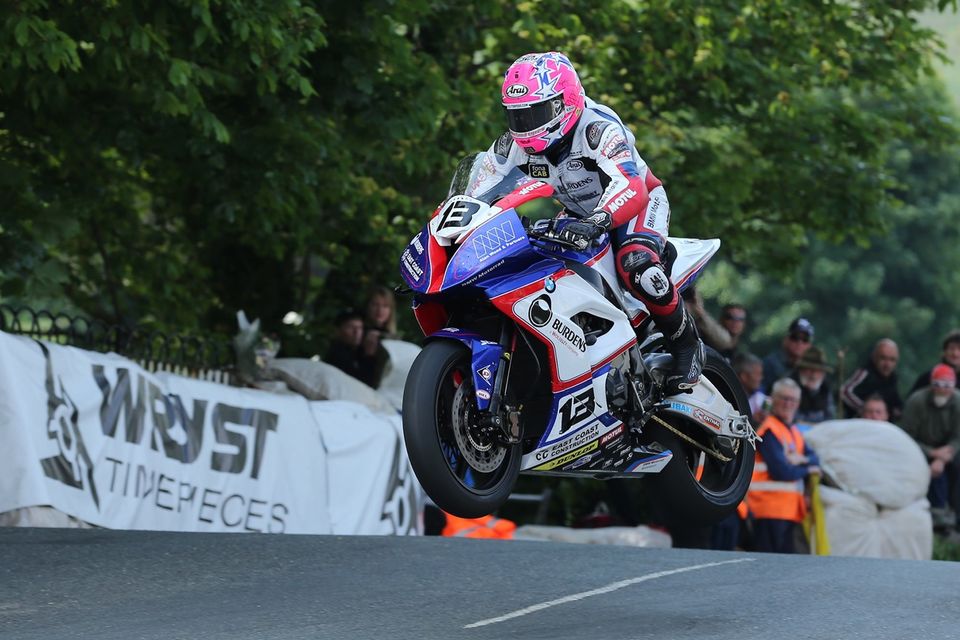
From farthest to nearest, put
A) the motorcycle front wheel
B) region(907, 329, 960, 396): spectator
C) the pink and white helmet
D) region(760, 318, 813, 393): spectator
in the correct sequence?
region(907, 329, 960, 396): spectator
region(760, 318, 813, 393): spectator
the pink and white helmet
the motorcycle front wheel

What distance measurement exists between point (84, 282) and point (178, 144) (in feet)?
16.4

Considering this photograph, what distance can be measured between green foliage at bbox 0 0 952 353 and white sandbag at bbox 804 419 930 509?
13.6 ft

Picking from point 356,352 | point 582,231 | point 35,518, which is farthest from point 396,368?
point 582,231

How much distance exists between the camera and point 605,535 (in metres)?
15.4

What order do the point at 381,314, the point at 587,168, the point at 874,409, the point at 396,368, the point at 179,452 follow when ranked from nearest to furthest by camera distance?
the point at 587,168 → the point at 179,452 → the point at 396,368 → the point at 381,314 → the point at 874,409

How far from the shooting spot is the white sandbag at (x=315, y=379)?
14.2 m

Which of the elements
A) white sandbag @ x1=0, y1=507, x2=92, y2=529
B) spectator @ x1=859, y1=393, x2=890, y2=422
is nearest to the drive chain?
white sandbag @ x1=0, y1=507, x2=92, y2=529

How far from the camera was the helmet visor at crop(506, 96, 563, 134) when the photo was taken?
7.95m

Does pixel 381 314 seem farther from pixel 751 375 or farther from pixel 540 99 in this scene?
pixel 540 99

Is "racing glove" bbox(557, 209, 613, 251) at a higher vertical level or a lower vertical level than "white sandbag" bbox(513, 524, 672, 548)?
higher

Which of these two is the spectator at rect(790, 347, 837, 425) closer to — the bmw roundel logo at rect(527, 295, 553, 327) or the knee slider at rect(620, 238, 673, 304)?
the knee slider at rect(620, 238, 673, 304)

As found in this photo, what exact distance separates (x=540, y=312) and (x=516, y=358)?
0.83 feet

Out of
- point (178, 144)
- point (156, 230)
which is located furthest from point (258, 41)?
point (156, 230)

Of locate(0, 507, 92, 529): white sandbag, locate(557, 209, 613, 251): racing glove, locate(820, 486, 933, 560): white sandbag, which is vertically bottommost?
locate(820, 486, 933, 560): white sandbag
